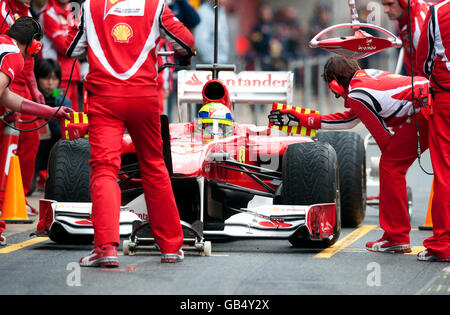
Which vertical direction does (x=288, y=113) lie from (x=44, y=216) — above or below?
above

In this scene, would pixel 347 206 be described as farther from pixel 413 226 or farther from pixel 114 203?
pixel 114 203

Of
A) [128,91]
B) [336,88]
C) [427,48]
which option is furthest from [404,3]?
[128,91]

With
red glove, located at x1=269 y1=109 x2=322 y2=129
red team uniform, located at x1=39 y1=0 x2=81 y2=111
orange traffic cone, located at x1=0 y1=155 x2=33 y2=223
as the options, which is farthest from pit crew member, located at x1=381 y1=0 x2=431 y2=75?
red team uniform, located at x1=39 y1=0 x2=81 y2=111

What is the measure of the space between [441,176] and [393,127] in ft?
2.39

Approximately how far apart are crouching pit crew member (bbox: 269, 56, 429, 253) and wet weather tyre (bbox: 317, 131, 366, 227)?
5.11 feet

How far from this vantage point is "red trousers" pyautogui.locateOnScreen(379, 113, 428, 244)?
24.7 feet

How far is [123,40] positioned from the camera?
6.74m

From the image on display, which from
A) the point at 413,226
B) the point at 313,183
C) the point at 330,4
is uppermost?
the point at 330,4

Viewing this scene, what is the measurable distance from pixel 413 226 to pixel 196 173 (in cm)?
300

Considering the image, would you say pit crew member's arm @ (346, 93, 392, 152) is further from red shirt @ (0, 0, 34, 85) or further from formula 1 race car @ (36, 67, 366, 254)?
red shirt @ (0, 0, 34, 85)

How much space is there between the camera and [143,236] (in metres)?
7.38
